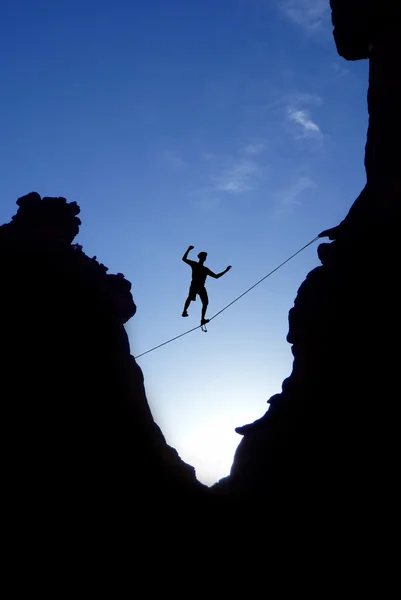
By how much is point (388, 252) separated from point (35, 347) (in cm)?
1736

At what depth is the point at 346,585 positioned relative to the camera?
610 inches

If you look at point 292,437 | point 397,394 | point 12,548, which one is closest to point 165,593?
point 12,548

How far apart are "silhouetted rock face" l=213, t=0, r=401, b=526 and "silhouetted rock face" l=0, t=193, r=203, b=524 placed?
18.5ft

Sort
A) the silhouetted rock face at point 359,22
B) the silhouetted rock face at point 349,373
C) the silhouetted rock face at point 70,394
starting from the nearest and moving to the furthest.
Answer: the silhouetted rock face at point 349,373, the silhouetted rock face at point 70,394, the silhouetted rock face at point 359,22

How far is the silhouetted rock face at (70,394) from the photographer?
744 inches

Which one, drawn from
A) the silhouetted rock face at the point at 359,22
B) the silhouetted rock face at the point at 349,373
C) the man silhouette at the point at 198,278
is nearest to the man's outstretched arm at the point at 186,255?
the man silhouette at the point at 198,278

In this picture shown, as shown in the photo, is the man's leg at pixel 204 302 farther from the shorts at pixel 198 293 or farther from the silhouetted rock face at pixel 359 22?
the silhouetted rock face at pixel 359 22

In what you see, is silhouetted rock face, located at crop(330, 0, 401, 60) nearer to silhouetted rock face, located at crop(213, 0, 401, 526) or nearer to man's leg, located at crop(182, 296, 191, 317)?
silhouetted rock face, located at crop(213, 0, 401, 526)

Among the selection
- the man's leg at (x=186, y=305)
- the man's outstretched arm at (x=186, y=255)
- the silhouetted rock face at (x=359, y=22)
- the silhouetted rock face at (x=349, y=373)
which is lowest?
the silhouetted rock face at (x=349, y=373)

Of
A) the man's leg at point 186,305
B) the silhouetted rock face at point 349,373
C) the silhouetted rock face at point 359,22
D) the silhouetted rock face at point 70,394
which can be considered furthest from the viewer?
the silhouetted rock face at point 359,22

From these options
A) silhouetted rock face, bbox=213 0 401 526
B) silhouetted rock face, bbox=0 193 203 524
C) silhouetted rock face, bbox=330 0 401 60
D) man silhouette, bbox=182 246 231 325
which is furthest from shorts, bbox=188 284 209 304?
silhouetted rock face, bbox=330 0 401 60

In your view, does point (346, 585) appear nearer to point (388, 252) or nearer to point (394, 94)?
point (388, 252)

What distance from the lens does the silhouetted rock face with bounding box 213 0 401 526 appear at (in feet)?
55.5

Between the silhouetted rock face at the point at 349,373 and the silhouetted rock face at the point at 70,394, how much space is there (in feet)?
18.5
